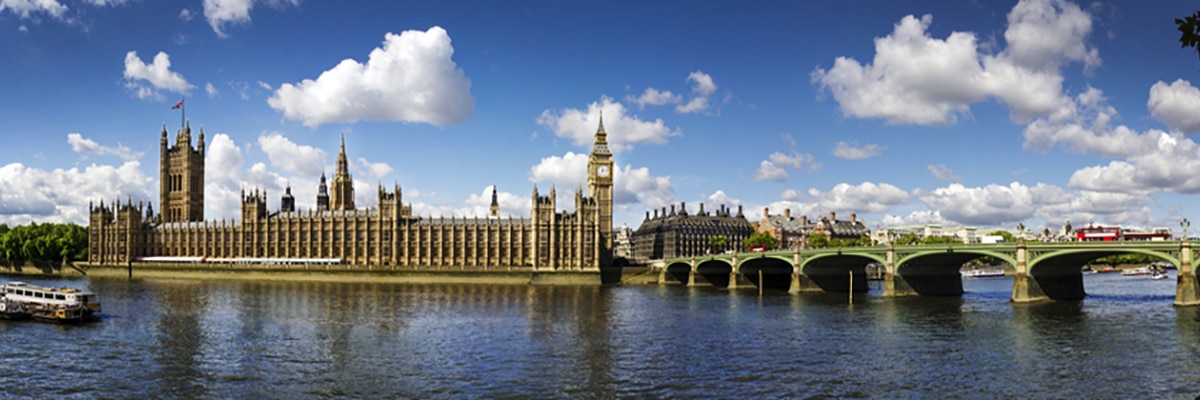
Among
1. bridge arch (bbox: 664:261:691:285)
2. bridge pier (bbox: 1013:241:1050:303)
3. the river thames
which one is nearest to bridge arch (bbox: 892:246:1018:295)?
bridge pier (bbox: 1013:241:1050:303)

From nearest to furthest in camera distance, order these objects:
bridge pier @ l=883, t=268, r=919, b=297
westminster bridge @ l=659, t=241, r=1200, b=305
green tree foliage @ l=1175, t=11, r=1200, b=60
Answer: green tree foliage @ l=1175, t=11, r=1200, b=60 < westminster bridge @ l=659, t=241, r=1200, b=305 < bridge pier @ l=883, t=268, r=919, b=297

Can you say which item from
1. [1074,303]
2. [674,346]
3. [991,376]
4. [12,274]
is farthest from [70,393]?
[12,274]

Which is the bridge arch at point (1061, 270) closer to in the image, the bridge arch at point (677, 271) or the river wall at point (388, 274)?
the bridge arch at point (677, 271)

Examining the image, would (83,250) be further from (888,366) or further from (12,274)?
(888,366)

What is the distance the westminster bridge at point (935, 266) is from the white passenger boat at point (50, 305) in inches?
2870

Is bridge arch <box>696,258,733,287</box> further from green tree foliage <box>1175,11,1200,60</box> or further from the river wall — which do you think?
green tree foliage <box>1175,11,1200,60</box>

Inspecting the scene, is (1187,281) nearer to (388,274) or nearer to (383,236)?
(388,274)

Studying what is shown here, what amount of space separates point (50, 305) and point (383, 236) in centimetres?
9558

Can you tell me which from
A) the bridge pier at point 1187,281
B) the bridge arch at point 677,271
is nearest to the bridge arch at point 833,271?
the bridge arch at point 677,271

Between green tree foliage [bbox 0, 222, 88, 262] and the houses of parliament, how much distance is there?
3945mm

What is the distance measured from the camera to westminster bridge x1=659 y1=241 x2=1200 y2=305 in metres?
74.6

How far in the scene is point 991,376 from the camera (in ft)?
140

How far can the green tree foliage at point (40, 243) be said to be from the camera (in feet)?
564

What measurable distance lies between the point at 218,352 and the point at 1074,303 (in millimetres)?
76595
